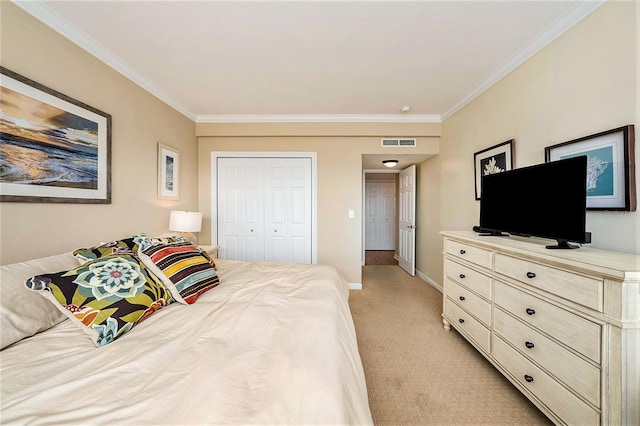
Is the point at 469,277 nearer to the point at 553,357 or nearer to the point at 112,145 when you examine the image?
the point at 553,357

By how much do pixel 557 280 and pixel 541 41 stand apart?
1.85 meters

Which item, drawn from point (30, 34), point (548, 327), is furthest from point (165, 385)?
point (30, 34)

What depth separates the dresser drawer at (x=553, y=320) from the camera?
1.09 meters

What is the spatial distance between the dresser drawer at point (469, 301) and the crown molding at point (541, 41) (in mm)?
2033

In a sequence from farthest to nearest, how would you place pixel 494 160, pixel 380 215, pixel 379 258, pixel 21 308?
pixel 380 215, pixel 379 258, pixel 494 160, pixel 21 308

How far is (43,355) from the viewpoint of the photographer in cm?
93

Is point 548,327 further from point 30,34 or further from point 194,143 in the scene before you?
point 194,143

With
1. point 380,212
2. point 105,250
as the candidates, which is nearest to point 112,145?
point 105,250

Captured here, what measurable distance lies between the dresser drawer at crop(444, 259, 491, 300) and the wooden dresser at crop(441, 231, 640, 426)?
10mm

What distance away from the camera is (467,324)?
6.64 feet

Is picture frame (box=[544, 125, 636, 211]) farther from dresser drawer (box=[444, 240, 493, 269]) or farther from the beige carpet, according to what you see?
the beige carpet

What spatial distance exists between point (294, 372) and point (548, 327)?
4.71 feet

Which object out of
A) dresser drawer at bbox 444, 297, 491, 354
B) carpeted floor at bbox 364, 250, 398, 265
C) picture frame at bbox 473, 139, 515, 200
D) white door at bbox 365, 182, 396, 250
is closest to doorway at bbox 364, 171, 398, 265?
white door at bbox 365, 182, 396, 250

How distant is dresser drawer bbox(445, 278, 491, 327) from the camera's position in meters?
1.78
